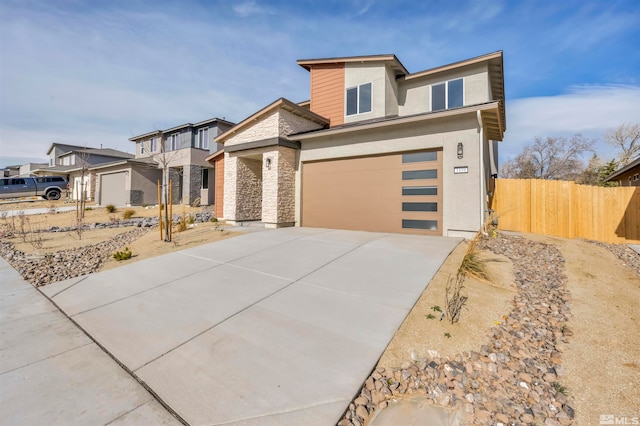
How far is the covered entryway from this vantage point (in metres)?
22.8

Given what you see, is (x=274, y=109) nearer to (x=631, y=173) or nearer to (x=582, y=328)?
(x=582, y=328)

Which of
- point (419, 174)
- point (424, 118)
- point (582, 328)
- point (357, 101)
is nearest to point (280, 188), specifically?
point (419, 174)

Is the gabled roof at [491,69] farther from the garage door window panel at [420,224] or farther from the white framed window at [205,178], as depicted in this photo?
the white framed window at [205,178]

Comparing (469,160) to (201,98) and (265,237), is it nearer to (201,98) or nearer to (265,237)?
(265,237)

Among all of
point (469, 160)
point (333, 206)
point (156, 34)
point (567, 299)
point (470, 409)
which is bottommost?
point (470, 409)

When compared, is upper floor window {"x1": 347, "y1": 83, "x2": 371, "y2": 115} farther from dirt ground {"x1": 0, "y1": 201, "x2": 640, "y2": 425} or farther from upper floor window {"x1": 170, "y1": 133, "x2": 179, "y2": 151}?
upper floor window {"x1": 170, "y1": 133, "x2": 179, "y2": 151}

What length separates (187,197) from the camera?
2097cm

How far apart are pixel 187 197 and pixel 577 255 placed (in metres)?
22.2

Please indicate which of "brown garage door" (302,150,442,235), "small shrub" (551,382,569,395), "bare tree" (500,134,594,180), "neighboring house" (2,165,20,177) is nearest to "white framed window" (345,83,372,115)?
"brown garage door" (302,150,442,235)

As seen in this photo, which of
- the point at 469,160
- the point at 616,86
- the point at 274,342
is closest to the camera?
the point at 274,342

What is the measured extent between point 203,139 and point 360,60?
15902 mm

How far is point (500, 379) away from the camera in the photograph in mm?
2441

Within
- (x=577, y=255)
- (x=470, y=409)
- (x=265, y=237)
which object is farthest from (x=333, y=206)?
(x=470, y=409)

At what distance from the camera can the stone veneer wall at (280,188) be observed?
34.8ft
